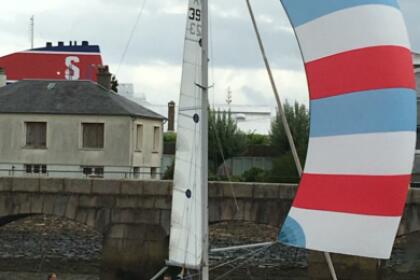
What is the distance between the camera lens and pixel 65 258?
34.6 metres

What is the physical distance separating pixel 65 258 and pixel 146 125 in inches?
519

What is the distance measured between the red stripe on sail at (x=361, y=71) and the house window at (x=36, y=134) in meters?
31.6

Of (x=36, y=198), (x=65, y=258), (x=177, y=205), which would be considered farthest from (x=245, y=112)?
(x=177, y=205)

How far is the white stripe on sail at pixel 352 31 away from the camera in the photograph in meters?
13.4

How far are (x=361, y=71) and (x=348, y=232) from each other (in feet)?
6.90

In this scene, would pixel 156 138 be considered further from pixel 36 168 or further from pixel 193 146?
pixel 193 146

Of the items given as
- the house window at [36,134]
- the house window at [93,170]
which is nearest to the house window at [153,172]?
the house window at [93,170]

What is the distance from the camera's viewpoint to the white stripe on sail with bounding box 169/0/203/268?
1460 cm

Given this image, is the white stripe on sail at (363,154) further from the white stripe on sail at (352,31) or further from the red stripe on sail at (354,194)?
the white stripe on sail at (352,31)

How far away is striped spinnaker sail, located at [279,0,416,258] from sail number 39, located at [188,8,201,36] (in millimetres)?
1324

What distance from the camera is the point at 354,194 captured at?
1355 cm

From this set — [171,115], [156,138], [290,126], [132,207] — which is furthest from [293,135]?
[132,207]

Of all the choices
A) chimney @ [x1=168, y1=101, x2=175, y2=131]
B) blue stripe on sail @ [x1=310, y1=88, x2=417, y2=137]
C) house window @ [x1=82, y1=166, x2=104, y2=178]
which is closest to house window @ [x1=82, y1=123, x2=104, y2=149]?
house window @ [x1=82, y1=166, x2=104, y2=178]

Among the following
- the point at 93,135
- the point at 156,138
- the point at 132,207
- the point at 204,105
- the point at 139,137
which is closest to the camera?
the point at 204,105
